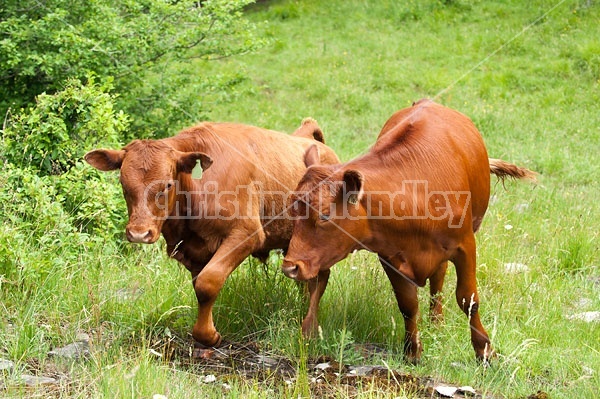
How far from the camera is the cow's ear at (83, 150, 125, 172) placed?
5770 millimetres

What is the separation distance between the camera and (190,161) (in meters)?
5.75

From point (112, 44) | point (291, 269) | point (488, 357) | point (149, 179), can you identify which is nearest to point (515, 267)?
point (488, 357)

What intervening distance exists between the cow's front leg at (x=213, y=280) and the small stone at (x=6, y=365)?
1282 mm

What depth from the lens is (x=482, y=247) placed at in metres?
7.86

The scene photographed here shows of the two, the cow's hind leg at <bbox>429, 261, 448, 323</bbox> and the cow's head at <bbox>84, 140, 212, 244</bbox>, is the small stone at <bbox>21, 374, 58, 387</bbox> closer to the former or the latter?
the cow's head at <bbox>84, 140, 212, 244</bbox>

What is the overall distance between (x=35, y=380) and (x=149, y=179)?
1.53 metres

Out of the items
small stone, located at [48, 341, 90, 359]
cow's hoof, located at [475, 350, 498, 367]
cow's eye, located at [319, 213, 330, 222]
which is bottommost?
cow's hoof, located at [475, 350, 498, 367]

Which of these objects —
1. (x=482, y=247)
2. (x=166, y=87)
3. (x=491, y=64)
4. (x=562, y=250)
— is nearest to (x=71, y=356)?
(x=482, y=247)

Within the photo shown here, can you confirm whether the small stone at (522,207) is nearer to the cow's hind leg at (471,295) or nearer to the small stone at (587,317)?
the small stone at (587,317)

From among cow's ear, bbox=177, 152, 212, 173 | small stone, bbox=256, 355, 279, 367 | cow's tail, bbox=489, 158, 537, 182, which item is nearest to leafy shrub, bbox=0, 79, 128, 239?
cow's ear, bbox=177, 152, 212, 173

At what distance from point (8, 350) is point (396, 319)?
2.96m

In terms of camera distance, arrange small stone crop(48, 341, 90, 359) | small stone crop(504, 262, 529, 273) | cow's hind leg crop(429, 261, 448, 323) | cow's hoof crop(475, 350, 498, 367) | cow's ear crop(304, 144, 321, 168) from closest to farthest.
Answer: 1. small stone crop(48, 341, 90, 359)
2. cow's hoof crop(475, 350, 498, 367)
3. cow's ear crop(304, 144, 321, 168)
4. cow's hind leg crop(429, 261, 448, 323)
5. small stone crop(504, 262, 529, 273)

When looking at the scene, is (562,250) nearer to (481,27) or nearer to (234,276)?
(234,276)

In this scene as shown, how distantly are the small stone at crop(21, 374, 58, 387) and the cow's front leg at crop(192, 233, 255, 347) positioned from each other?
1137mm
